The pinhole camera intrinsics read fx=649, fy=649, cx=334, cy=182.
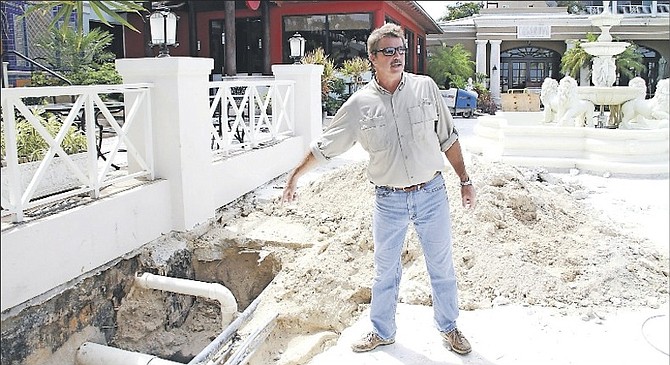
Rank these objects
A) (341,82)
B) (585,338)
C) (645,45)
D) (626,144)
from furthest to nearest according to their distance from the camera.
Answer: (645,45) → (341,82) → (626,144) → (585,338)

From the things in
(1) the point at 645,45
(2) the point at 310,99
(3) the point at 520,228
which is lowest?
(3) the point at 520,228

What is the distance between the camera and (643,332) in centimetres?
351

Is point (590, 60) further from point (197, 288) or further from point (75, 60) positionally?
point (197, 288)

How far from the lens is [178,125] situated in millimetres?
5277

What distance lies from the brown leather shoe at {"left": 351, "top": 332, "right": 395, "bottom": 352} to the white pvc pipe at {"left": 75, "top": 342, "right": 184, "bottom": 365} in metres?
1.19

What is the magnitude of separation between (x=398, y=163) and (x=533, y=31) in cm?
2312

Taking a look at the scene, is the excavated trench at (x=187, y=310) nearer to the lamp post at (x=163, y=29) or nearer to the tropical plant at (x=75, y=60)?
the lamp post at (x=163, y=29)

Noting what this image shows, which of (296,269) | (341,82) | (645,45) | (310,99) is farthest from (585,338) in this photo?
(645,45)

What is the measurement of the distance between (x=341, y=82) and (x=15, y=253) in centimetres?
1173

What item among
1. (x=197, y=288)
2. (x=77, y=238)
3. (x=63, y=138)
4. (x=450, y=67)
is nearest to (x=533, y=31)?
(x=450, y=67)

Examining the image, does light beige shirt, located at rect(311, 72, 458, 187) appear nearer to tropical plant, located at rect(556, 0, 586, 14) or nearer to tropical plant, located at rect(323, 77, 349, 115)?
tropical plant, located at rect(323, 77, 349, 115)

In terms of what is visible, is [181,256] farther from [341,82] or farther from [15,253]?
[341,82]

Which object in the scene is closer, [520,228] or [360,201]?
[520,228]

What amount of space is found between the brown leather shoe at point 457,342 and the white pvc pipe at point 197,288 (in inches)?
71.1
